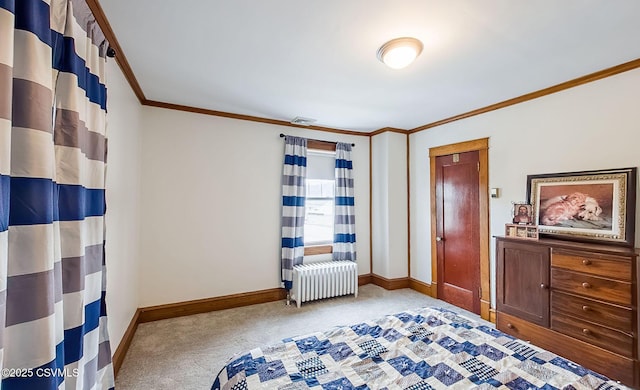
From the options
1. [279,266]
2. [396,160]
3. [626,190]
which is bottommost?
[279,266]

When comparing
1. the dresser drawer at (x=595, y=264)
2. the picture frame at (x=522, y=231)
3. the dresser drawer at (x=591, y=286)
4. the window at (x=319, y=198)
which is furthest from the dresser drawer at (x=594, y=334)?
the window at (x=319, y=198)

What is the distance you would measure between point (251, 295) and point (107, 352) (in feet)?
6.82

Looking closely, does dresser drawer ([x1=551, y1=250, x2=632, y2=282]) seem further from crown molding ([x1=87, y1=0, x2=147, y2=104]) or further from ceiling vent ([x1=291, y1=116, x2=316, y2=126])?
crown molding ([x1=87, y1=0, x2=147, y2=104])

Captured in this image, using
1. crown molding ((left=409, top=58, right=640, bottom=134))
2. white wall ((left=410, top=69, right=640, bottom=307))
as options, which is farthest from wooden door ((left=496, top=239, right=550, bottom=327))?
crown molding ((left=409, top=58, right=640, bottom=134))

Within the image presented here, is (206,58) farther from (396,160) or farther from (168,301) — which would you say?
(396,160)

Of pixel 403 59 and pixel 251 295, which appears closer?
pixel 403 59

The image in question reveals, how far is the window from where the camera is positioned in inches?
168

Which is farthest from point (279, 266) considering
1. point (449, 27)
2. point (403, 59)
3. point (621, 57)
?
point (621, 57)

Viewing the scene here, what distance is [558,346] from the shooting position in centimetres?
240

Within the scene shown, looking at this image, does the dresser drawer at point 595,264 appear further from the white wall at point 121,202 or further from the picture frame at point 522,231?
the white wall at point 121,202

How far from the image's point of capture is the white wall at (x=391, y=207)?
4.36m

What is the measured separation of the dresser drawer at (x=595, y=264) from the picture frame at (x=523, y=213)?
469mm

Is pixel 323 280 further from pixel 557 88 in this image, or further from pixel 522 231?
pixel 557 88

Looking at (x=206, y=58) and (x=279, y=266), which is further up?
(x=206, y=58)
